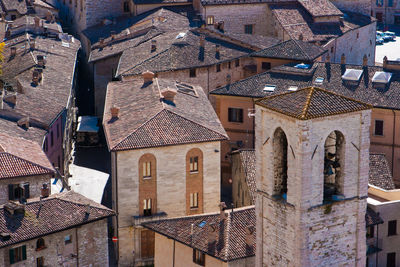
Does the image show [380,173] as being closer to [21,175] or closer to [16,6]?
[21,175]

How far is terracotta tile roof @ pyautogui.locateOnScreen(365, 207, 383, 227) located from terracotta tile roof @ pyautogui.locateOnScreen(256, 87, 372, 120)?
15.2 meters

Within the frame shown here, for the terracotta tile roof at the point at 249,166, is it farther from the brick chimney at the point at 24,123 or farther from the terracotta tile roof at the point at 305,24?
the terracotta tile roof at the point at 305,24

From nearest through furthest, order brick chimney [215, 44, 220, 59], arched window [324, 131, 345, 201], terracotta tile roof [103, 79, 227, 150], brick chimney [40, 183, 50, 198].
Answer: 1. arched window [324, 131, 345, 201]
2. brick chimney [40, 183, 50, 198]
3. terracotta tile roof [103, 79, 227, 150]
4. brick chimney [215, 44, 220, 59]

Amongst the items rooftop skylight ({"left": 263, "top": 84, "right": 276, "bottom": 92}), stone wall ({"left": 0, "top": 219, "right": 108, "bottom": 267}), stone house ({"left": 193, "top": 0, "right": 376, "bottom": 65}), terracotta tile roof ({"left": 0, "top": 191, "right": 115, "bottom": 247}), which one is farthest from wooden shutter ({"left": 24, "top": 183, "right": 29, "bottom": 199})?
stone house ({"left": 193, "top": 0, "right": 376, "bottom": 65})

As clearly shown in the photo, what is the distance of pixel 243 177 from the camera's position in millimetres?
65062

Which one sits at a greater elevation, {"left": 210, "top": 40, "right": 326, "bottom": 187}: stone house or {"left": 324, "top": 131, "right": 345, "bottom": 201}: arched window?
{"left": 324, "top": 131, "right": 345, "bottom": 201}: arched window

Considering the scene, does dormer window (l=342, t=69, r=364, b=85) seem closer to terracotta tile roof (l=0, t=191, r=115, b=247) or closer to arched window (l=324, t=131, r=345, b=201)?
terracotta tile roof (l=0, t=191, r=115, b=247)

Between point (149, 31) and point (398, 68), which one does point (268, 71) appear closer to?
point (398, 68)

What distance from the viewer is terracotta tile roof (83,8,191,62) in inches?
3526

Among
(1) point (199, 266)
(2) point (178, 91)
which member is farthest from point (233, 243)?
(2) point (178, 91)

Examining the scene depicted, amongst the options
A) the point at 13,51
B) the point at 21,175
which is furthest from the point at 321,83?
the point at 13,51

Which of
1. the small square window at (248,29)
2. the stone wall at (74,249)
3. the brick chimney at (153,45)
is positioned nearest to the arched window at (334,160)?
the stone wall at (74,249)

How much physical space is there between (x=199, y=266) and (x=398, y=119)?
72.6ft

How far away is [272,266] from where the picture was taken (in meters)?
44.1
